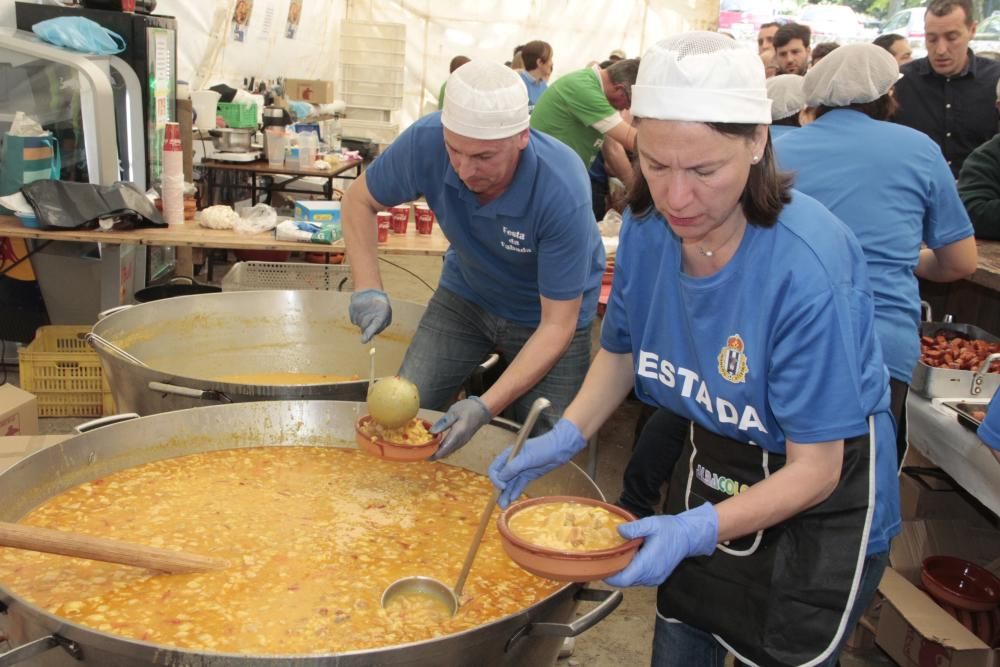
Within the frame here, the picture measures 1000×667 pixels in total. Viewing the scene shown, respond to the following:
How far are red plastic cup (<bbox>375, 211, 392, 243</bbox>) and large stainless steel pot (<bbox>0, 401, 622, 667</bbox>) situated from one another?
8.05ft

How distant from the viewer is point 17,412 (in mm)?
4109

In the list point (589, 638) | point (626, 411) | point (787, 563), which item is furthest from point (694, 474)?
point (626, 411)

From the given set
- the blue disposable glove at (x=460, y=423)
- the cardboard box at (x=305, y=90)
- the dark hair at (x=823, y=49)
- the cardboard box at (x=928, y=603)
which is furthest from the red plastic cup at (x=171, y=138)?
the cardboard box at (x=305, y=90)

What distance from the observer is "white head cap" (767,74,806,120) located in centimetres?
430

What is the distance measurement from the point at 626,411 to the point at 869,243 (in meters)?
2.98

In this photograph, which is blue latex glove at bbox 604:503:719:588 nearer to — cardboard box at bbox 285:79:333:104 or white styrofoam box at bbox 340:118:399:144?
cardboard box at bbox 285:79:333:104

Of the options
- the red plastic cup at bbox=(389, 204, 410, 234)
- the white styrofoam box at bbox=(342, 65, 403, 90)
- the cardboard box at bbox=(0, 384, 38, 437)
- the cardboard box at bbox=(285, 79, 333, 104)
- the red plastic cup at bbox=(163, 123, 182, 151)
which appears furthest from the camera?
the white styrofoam box at bbox=(342, 65, 403, 90)

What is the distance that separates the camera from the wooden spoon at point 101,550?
163 centimetres

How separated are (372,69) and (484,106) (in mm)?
11138

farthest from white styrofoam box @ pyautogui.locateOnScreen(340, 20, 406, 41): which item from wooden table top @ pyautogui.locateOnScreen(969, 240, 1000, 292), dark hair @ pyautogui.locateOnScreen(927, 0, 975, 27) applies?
wooden table top @ pyautogui.locateOnScreen(969, 240, 1000, 292)

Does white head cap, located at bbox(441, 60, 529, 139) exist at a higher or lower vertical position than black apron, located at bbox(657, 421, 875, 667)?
higher

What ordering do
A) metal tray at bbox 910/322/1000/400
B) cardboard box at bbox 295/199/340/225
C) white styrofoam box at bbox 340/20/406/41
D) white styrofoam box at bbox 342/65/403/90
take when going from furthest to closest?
white styrofoam box at bbox 342/65/403/90 → white styrofoam box at bbox 340/20/406/41 → cardboard box at bbox 295/199/340/225 → metal tray at bbox 910/322/1000/400

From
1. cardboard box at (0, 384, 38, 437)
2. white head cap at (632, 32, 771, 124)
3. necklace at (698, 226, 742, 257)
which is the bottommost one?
cardboard box at (0, 384, 38, 437)

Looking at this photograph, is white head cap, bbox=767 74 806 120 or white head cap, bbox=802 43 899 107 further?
white head cap, bbox=767 74 806 120
